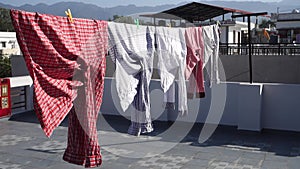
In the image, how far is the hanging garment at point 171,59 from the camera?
439cm

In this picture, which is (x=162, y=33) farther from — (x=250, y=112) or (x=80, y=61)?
(x=250, y=112)

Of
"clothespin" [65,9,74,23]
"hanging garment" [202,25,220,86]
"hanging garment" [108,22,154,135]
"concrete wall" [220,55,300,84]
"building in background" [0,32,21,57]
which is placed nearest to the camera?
"clothespin" [65,9,74,23]

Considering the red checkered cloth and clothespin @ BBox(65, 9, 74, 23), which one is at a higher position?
clothespin @ BBox(65, 9, 74, 23)

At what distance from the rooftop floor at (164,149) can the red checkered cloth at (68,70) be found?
71.0 inches

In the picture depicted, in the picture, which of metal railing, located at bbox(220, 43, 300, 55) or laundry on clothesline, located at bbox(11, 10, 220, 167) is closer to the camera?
laundry on clothesline, located at bbox(11, 10, 220, 167)

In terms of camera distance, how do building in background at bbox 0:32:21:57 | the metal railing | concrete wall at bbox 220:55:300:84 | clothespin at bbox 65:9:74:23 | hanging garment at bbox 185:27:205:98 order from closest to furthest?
clothespin at bbox 65:9:74:23 < hanging garment at bbox 185:27:205:98 < concrete wall at bbox 220:55:300:84 < the metal railing < building in background at bbox 0:32:21:57

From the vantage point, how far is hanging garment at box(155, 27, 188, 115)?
4.39m

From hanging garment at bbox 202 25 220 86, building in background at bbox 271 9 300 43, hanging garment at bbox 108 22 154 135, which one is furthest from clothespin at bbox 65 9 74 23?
building in background at bbox 271 9 300 43

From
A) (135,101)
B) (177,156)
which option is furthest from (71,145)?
(177,156)

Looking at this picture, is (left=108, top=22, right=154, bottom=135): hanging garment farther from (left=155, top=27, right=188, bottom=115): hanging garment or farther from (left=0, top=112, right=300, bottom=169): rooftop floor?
(left=0, top=112, right=300, bottom=169): rooftop floor

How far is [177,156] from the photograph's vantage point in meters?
5.03

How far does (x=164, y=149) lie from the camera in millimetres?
5359

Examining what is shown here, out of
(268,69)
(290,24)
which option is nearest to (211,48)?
(268,69)

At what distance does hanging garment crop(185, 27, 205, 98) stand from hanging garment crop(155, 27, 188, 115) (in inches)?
8.6
